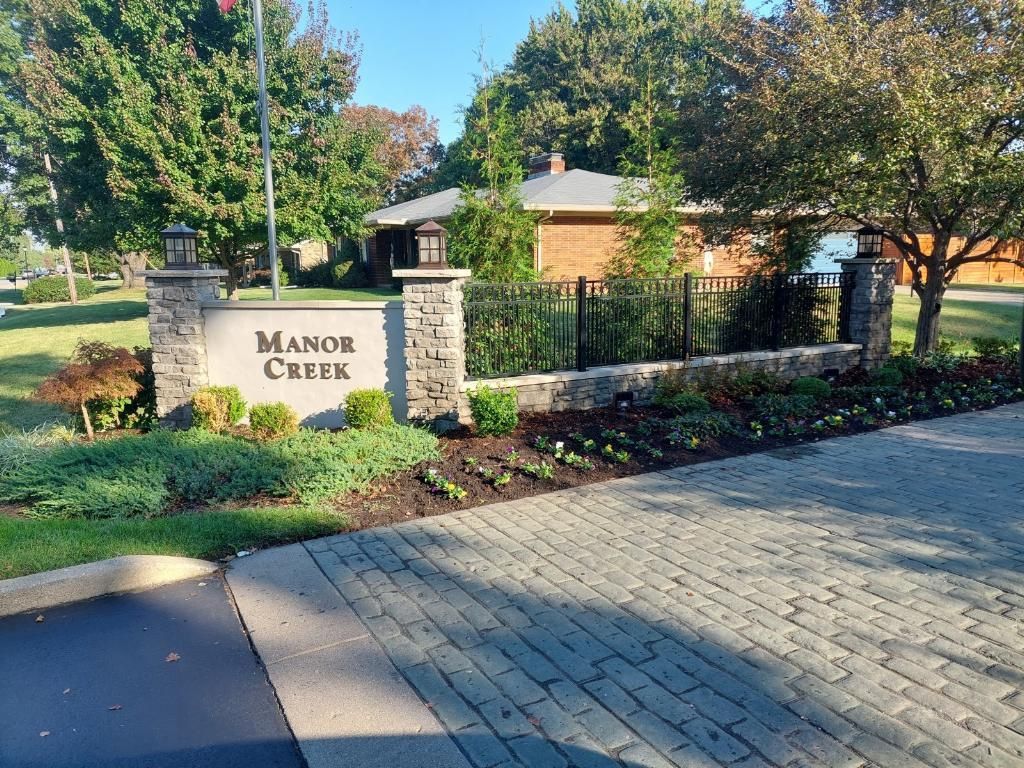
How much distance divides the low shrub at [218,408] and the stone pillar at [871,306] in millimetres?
9142

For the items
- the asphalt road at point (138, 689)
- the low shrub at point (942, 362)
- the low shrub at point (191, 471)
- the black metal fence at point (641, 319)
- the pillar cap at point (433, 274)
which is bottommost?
the asphalt road at point (138, 689)

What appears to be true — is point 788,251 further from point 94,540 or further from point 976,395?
point 94,540

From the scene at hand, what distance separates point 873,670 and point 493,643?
183 cm

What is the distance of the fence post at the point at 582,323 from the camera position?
8.48 meters

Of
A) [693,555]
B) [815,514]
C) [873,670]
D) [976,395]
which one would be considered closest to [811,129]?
[976,395]

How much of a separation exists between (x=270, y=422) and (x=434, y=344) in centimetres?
188

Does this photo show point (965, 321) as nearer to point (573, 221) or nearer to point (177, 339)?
point (573, 221)

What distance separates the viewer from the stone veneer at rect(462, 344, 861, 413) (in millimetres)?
8312

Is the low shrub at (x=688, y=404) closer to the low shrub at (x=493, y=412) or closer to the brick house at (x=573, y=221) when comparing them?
the low shrub at (x=493, y=412)

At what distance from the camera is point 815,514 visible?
5.34m

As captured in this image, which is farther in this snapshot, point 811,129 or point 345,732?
point 811,129

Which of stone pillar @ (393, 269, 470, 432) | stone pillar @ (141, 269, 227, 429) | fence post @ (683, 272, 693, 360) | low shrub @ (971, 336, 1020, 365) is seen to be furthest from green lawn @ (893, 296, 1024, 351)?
stone pillar @ (141, 269, 227, 429)

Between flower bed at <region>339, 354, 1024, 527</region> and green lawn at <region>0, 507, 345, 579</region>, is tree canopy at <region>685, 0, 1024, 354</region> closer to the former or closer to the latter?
flower bed at <region>339, 354, 1024, 527</region>

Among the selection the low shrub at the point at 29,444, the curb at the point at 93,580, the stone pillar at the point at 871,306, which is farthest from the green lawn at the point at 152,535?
the stone pillar at the point at 871,306
